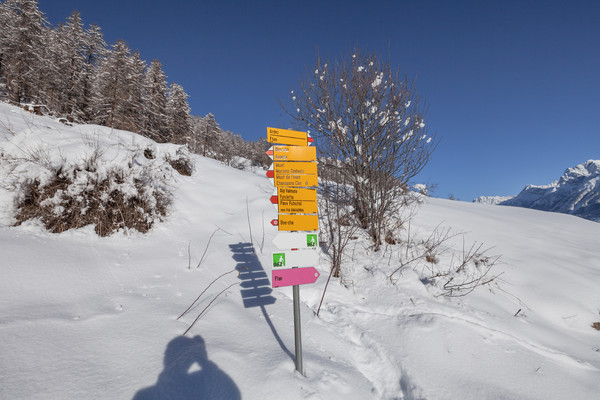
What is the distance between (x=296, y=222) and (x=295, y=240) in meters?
0.16

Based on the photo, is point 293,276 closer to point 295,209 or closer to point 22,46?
point 295,209

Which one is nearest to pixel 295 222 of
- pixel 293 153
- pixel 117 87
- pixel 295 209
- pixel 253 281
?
pixel 295 209

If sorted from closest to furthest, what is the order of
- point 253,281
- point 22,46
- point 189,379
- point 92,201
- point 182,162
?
point 189,379, point 253,281, point 92,201, point 182,162, point 22,46

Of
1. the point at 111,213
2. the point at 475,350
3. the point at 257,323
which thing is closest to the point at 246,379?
the point at 257,323

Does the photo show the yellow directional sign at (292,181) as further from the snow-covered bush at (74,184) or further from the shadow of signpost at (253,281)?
the snow-covered bush at (74,184)

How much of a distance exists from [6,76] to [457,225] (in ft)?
126

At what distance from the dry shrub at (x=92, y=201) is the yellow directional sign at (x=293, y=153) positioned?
3511 mm

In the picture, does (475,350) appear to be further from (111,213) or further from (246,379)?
(111,213)

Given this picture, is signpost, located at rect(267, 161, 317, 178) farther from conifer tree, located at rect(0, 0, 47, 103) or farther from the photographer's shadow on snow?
conifer tree, located at rect(0, 0, 47, 103)

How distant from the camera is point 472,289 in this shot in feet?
13.0

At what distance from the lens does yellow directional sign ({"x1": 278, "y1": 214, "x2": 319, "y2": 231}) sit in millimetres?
2090

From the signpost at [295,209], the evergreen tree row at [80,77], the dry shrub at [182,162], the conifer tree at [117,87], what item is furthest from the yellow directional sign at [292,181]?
the conifer tree at [117,87]

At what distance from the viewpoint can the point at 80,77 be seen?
24.0 meters

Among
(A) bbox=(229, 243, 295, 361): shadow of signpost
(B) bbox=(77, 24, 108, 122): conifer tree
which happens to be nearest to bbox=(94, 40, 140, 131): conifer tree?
(B) bbox=(77, 24, 108, 122): conifer tree
